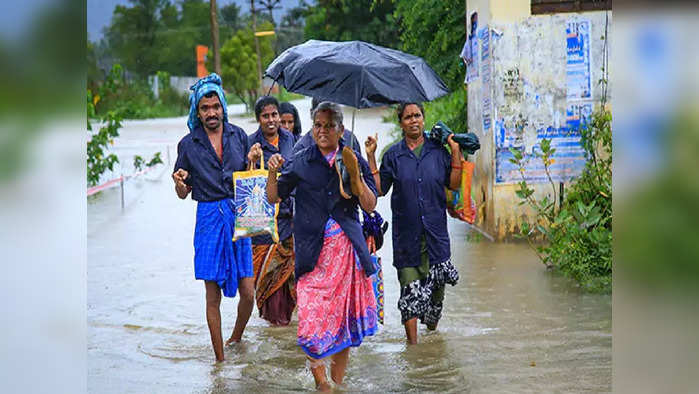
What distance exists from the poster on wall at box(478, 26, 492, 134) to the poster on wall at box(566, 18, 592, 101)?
90cm

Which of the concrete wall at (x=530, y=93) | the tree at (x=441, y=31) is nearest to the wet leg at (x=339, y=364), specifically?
the concrete wall at (x=530, y=93)

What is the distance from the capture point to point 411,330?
6.55 metres

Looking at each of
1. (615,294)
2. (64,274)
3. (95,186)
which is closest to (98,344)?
(64,274)

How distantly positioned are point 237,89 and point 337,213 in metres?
43.5

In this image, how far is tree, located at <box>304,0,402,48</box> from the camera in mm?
33062

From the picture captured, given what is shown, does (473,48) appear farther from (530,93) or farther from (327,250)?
(327,250)

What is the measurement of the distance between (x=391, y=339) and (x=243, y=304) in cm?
115

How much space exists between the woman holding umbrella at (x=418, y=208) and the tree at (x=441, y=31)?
7.76 m

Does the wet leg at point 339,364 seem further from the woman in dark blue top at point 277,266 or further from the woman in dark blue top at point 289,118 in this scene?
the woman in dark blue top at point 289,118

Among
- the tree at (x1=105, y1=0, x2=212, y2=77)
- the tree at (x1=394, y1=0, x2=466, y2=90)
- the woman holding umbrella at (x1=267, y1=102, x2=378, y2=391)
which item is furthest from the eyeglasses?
the tree at (x1=105, y1=0, x2=212, y2=77)

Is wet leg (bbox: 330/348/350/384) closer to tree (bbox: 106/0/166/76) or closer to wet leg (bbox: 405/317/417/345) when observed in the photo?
wet leg (bbox: 405/317/417/345)

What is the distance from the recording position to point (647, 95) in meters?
1.88

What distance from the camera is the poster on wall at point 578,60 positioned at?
10.3m

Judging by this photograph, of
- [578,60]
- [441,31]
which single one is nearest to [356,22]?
[441,31]
